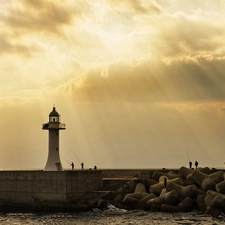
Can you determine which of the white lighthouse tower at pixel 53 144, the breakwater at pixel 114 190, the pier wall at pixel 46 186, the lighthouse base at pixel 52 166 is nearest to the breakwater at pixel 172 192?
the breakwater at pixel 114 190

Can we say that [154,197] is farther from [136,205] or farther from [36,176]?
[36,176]

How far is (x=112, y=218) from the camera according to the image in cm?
2841

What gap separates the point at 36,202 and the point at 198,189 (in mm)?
10394

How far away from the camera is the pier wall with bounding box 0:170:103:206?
105 ft

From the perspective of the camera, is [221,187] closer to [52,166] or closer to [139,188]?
[139,188]

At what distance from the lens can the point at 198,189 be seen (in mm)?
30578

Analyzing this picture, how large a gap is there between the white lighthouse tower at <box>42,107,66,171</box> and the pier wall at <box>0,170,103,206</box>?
13.3 feet

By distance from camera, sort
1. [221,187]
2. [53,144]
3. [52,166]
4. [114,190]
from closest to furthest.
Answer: [221,187]
[114,190]
[52,166]
[53,144]

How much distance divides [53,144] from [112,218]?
11.6 metres

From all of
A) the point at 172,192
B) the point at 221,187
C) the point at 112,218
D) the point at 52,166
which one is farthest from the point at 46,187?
the point at 221,187

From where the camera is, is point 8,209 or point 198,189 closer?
point 198,189

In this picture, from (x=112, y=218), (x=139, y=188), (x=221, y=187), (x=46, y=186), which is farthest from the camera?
(x=46, y=186)

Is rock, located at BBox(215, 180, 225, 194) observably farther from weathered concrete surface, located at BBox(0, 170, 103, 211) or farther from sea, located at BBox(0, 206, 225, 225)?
weathered concrete surface, located at BBox(0, 170, 103, 211)

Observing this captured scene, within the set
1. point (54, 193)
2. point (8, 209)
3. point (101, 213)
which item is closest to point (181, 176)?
point (101, 213)
